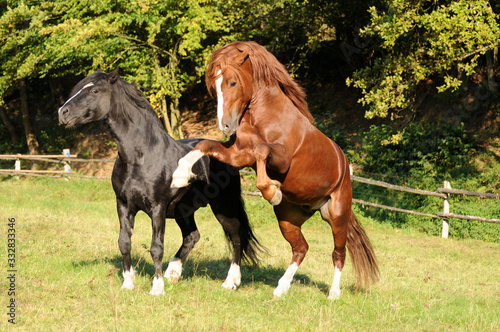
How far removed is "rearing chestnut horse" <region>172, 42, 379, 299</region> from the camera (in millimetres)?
4422

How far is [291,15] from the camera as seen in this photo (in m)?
16.0

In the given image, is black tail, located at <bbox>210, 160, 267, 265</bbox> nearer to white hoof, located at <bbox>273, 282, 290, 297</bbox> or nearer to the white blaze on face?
white hoof, located at <bbox>273, 282, 290, 297</bbox>

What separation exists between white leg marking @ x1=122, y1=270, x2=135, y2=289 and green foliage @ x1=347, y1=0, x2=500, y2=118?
26.8 ft

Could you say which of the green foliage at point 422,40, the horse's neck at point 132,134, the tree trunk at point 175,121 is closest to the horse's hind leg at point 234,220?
the horse's neck at point 132,134

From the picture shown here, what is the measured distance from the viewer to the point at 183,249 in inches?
251

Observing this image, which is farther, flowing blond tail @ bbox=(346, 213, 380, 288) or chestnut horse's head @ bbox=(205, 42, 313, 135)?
flowing blond tail @ bbox=(346, 213, 380, 288)

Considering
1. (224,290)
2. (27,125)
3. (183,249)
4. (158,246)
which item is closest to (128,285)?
(158,246)

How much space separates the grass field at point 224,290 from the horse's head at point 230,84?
1.81m

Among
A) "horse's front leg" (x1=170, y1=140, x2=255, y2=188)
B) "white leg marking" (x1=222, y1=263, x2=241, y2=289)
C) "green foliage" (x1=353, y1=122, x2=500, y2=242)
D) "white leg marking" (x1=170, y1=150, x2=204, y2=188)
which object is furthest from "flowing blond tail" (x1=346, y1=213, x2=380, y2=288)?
"green foliage" (x1=353, y1=122, x2=500, y2=242)

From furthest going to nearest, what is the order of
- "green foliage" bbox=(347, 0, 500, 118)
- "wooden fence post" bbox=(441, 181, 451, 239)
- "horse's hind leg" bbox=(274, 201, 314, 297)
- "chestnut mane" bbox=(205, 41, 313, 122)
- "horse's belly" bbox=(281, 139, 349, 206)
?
"wooden fence post" bbox=(441, 181, 451, 239) → "green foliage" bbox=(347, 0, 500, 118) → "horse's hind leg" bbox=(274, 201, 314, 297) → "horse's belly" bbox=(281, 139, 349, 206) → "chestnut mane" bbox=(205, 41, 313, 122)

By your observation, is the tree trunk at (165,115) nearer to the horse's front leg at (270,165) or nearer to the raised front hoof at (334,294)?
the raised front hoof at (334,294)

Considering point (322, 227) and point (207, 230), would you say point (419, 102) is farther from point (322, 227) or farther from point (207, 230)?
point (207, 230)

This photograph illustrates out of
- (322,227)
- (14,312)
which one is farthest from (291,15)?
(14,312)

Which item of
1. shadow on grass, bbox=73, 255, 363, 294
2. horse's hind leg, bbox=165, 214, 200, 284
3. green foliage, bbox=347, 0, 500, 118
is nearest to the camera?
horse's hind leg, bbox=165, 214, 200, 284
